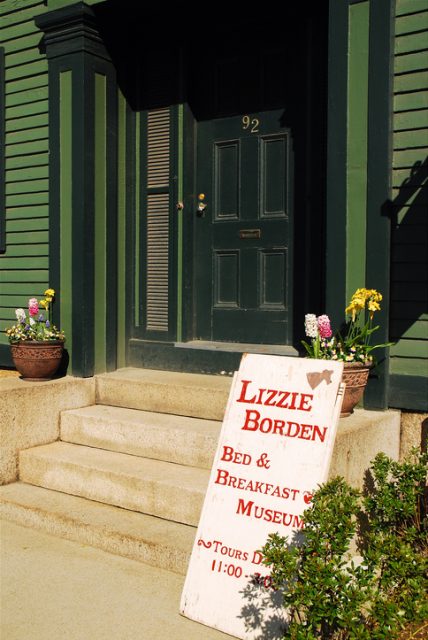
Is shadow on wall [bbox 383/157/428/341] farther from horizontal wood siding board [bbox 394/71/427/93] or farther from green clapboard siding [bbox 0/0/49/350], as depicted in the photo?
green clapboard siding [bbox 0/0/49/350]

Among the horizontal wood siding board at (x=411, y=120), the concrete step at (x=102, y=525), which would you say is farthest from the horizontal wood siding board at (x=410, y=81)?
the concrete step at (x=102, y=525)

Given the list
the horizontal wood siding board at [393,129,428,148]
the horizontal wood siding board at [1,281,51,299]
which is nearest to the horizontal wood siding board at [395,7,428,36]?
the horizontal wood siding board at [393,129,428,148]

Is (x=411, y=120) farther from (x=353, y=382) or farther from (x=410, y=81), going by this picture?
(x=353, y=382)

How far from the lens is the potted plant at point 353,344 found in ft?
13.9

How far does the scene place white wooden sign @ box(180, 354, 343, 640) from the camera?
323 cm

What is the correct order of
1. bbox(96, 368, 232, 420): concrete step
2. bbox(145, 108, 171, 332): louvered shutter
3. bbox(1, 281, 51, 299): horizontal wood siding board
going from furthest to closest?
bbox(1, 281, 51, 299): horizontal wood siding board < bbox(145, 108, 171, 332): louvered shutter < bbox(96, 368, 232, 420): concrete step

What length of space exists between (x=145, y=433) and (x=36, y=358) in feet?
4.14

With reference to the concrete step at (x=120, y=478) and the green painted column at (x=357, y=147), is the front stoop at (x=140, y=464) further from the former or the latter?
the green painted column at (x=357, y=147)

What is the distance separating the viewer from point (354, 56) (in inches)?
177

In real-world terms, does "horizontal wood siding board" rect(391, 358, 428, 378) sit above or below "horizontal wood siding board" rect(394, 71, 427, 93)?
below

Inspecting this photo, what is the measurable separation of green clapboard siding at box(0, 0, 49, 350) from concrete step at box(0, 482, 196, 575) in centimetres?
216

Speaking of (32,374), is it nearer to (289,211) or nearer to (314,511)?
(289,211)

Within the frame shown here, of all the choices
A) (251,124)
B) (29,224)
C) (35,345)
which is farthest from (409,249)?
(29,224)

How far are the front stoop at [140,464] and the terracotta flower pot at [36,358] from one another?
0.41 metres
